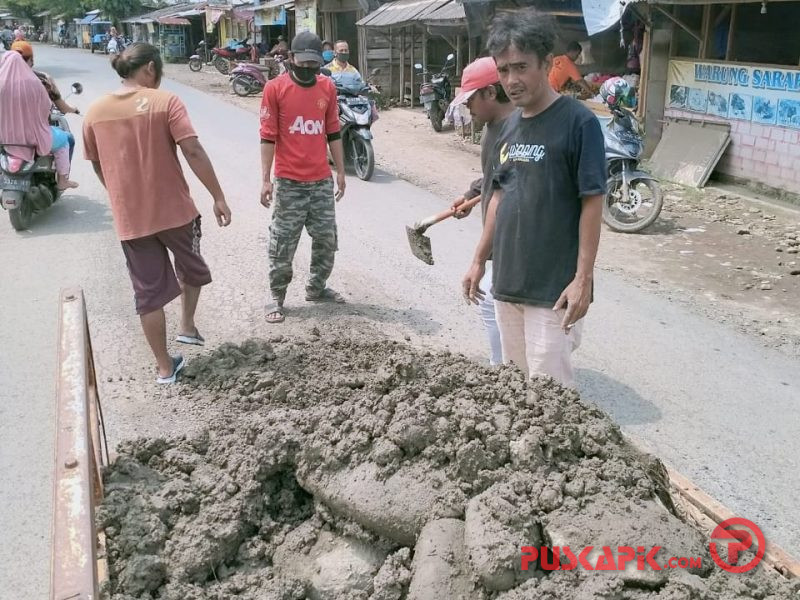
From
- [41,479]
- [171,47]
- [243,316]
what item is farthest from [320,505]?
[171,47]

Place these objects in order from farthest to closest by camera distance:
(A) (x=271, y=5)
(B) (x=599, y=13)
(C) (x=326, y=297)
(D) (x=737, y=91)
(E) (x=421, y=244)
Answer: (A) (x=271, y=5), (B) (x=599, y=13), (D) (x=737, y=91), (C) (x=326, y=297), (E) (x=421, y=244)

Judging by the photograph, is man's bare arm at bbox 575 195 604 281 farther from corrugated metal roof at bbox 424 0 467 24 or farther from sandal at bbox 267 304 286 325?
corrugated metal roof at bbox 424 0 467 24

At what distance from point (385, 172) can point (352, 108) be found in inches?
42.0

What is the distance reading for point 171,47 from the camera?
44031mm

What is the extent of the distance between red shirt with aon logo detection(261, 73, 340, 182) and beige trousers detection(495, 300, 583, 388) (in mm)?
2368

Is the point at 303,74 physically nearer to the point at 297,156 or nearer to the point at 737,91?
the point at 297,156

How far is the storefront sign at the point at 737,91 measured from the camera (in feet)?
29.6

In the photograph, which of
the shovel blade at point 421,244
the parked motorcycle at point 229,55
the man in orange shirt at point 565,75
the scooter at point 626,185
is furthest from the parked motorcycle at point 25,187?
the parked motorcycle at point 229,55

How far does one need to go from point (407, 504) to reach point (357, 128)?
8.49 meters

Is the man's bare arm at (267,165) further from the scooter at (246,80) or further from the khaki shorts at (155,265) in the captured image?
the scooter at (246,80)

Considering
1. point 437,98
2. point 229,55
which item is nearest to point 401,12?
point 437,98

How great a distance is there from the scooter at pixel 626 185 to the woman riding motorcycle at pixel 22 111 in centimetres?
572

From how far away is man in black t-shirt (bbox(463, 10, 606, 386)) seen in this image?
8.95ft

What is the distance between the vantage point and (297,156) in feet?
16.7
